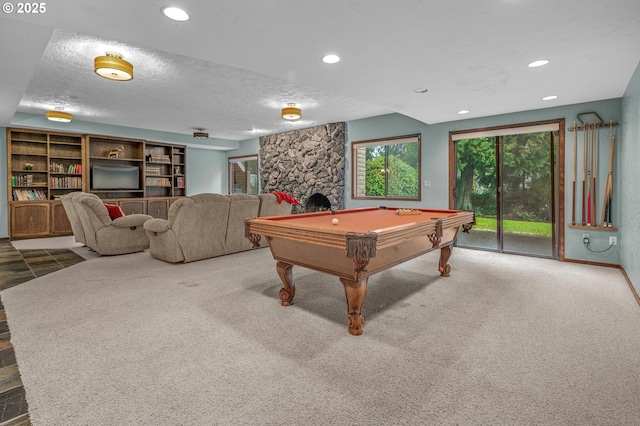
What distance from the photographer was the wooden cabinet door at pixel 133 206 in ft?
25.5

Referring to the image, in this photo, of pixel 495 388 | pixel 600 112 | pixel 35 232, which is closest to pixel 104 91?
pixel 35 232

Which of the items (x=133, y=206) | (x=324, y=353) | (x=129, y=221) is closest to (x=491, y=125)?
(x=324, y=353)

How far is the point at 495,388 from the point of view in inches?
64.7

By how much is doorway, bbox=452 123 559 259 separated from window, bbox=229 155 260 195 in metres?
6.04

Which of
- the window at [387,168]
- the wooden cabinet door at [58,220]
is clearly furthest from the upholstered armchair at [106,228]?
the window at [387,168]

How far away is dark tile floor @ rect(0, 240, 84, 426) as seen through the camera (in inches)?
58.0

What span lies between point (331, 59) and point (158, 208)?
7.22 m

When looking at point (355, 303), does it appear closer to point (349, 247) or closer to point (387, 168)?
point (349, 247)

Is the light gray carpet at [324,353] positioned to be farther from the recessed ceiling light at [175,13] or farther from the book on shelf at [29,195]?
the book on shelf at [29,195]

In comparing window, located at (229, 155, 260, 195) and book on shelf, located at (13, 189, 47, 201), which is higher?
window, located at (229, 155, 260, 195)

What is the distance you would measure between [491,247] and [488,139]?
1.81m

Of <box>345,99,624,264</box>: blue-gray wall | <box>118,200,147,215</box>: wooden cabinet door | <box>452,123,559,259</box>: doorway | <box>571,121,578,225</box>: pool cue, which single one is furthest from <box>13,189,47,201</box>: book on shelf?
<box>571,121,578,225</box>: pool cue

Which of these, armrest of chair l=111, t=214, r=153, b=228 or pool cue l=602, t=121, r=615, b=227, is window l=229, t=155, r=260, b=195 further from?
pool cue l=602, t=121, r=615, b=227

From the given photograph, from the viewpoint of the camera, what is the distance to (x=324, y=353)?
2.00 meters
